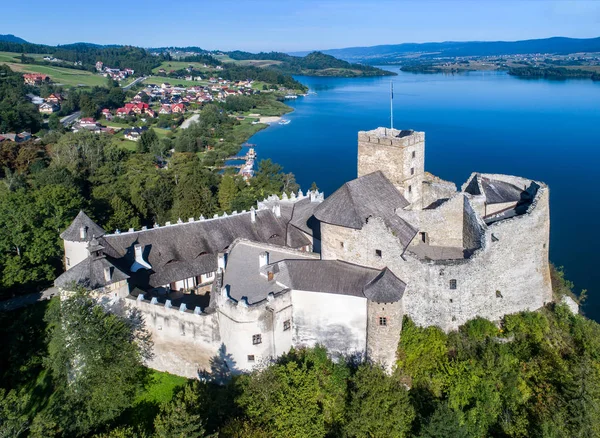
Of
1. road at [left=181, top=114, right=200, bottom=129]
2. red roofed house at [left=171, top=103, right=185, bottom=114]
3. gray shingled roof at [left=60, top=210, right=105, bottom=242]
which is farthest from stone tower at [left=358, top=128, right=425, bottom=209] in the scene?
red roofed house at [left=171, top=103, right=185, bottom=114]

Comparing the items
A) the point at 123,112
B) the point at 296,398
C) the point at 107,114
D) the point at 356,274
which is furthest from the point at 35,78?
the point at 296,398

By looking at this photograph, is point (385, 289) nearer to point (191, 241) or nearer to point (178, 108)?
point (191, 241)

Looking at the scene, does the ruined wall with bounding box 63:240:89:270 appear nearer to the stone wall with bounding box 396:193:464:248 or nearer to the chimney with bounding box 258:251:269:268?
the chimney with bounding box 258:251:269:268

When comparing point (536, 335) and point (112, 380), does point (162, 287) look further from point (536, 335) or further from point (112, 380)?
point (536, 335)

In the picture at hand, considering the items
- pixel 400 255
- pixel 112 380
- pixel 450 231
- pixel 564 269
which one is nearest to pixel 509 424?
pixel 400 255

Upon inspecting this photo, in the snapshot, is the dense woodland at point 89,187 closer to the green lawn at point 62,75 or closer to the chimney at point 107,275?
the chimney at point 107,275
